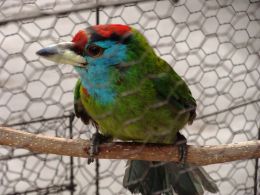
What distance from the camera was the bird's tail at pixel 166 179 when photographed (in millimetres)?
1539

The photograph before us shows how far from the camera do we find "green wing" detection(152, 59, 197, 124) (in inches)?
52.8

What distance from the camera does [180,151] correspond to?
1365 mm

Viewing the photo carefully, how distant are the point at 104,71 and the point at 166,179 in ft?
1.40

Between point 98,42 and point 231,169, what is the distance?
43.7 inches

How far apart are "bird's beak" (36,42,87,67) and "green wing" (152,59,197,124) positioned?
19cm

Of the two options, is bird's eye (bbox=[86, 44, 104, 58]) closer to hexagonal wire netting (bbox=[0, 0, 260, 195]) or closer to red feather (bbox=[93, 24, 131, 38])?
red feather (bbox=[93, 24, 131, 38])

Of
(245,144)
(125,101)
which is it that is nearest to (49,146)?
(125,101)

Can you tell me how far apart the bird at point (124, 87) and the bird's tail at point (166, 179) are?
0.07m

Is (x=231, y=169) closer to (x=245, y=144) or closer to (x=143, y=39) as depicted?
(x=245, y=144)

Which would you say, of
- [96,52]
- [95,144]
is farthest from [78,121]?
[96,52]

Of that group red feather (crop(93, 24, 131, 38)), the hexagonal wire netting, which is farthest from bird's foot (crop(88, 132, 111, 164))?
the hexagonal wire netting

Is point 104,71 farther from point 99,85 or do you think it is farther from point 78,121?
point 78,121

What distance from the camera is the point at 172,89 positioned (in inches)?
53.3

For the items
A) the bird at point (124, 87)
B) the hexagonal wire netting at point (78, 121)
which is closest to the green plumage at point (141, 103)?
the bird at point (124, 87)
